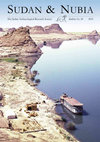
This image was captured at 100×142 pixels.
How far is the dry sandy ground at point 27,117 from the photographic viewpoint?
4803 cm

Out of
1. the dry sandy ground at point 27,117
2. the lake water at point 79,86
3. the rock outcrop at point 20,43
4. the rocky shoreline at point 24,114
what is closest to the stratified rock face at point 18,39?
the rock outcrop at point 20,43

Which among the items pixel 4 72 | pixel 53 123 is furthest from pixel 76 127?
pixel 4 72

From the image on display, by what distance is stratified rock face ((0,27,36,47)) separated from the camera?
7298 inches

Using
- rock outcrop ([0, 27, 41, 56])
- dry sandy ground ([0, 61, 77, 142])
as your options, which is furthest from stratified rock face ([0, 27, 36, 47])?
dry sandy ground ([0, 61, 77, 142])

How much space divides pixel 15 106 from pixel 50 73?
5451 centimetres

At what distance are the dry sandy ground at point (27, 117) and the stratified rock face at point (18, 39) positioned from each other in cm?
9050

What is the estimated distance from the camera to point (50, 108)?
222 ft

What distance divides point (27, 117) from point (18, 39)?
133m

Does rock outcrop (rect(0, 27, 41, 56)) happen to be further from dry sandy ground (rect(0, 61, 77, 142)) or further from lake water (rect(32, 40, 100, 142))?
dry sandy ground (rect(0, 61, 77, 142))

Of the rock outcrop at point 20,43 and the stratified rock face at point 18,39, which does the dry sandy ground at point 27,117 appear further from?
the stratified rock face at point 18,39

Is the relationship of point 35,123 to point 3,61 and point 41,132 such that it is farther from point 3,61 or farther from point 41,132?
point 3,61

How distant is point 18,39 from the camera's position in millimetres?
187750

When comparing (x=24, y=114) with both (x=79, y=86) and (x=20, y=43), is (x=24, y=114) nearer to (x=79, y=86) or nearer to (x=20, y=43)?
(x=79, y=86)

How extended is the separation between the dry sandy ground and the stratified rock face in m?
90.5
